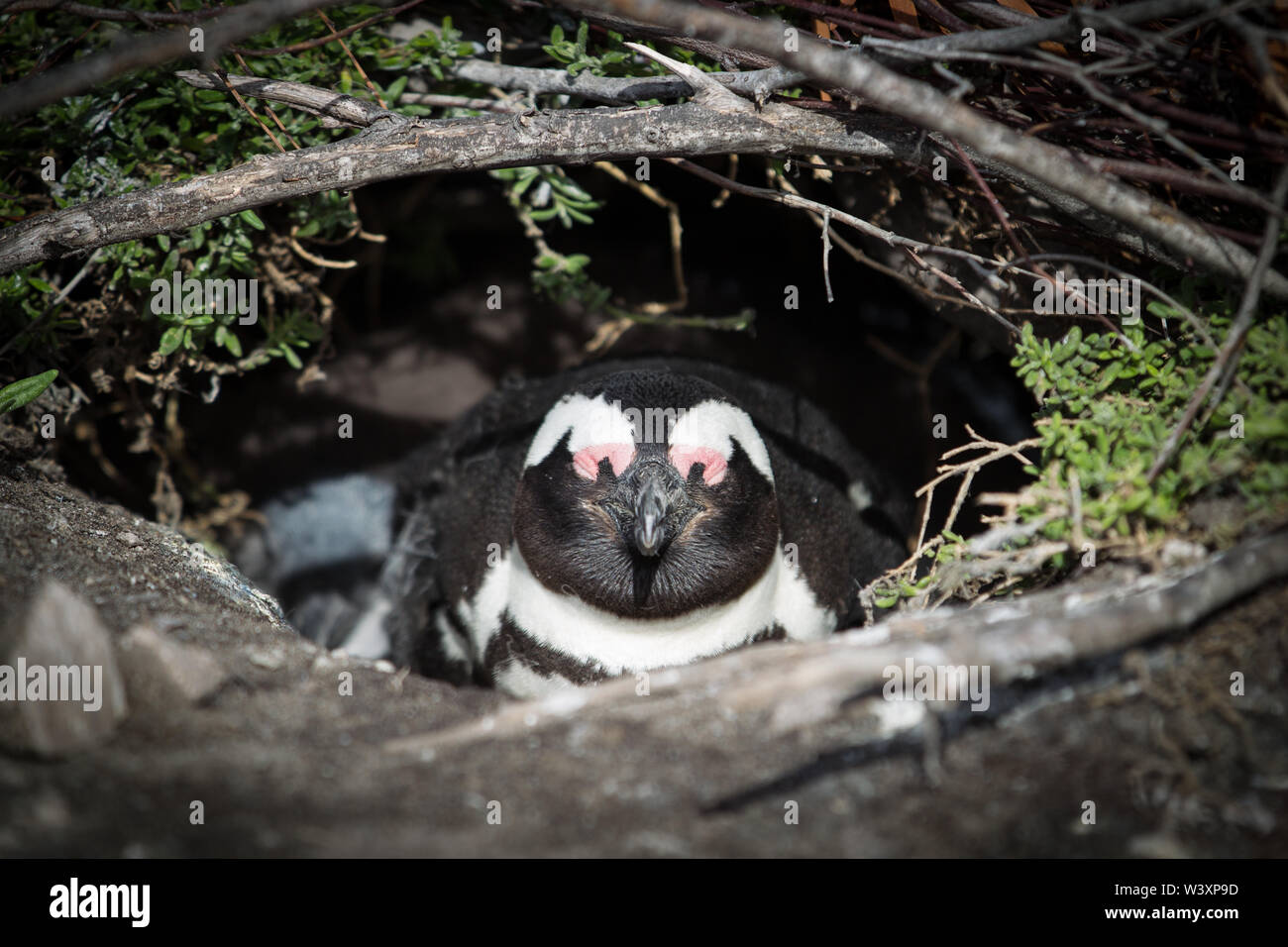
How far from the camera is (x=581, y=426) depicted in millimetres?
2559

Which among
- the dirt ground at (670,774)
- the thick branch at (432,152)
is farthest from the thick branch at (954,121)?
the dirt ground at (670,774)

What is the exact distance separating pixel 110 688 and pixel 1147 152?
2.29 metres

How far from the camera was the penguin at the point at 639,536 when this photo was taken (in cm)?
249

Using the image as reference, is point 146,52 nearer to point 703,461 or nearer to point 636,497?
point 636,497

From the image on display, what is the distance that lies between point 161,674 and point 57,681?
0.16 meters

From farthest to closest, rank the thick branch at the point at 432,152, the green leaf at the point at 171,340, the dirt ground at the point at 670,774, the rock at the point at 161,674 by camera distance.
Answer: the green leaf at the point at 171,340 < the thick branch at the point at 432,152 < the rock at the point at 161,674 < the dirt ground at the point at 670,774

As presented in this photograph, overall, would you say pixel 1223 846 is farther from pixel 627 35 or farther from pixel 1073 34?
pixel 627 35

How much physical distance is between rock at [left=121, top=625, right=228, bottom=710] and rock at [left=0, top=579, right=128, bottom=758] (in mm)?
25

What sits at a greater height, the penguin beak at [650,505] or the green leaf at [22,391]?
the green leaf at [22,391]

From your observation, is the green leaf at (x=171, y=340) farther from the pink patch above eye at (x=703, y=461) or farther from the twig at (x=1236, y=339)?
the twig at (x=1236, y=339)

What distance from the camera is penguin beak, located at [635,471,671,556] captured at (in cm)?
226

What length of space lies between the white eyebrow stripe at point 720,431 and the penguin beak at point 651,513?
0.17 metres

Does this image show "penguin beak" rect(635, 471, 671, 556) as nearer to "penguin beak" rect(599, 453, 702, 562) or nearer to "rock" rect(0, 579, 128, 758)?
"penguin beak" rect(599, 453, 702, 562)

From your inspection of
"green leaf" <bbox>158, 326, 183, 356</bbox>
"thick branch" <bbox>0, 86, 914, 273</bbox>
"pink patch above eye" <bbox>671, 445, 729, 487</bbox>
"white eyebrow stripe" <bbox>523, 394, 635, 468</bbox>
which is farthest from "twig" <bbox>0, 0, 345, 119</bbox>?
"pink patch above eye" <bbox>671, 445, 729, 487</bbox>
